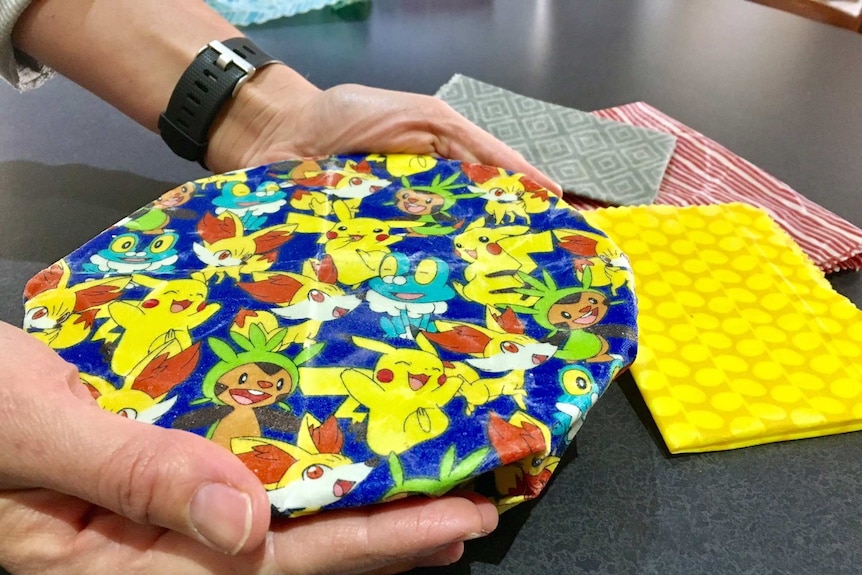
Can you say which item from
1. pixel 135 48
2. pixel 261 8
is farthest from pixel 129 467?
pixel 261 8

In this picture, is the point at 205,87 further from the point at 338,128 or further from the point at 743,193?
the point at 743,193

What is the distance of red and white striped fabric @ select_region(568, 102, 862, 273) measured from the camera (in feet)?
2.41

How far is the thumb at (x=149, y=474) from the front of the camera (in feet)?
1.12

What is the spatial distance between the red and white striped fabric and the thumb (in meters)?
0.60

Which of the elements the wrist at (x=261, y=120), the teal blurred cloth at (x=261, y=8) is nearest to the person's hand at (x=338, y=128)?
the wrist at (x=261, y=120)

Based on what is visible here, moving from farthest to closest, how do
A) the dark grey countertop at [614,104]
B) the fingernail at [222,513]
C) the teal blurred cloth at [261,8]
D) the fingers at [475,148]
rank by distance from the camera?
the teal blurred cloth at [261,8] → the fingers at [475,148] → the dark grey countertop at [614,104] → the fingernail at [222,513]

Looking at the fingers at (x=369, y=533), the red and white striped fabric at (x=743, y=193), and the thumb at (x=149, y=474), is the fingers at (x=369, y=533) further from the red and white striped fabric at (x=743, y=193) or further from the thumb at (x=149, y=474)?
the red and white striped fabric at (x=743, y=193)

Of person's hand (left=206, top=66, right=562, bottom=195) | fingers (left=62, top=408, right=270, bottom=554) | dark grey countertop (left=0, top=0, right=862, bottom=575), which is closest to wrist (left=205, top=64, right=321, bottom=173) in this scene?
person's hand (left=206, top=66, right=562, bottom=195)

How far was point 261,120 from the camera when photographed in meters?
0.81

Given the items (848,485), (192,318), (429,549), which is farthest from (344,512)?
(848,485)

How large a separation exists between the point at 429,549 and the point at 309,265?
0.83 ft

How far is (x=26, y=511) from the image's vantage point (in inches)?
15.6

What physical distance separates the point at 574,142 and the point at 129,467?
74cm

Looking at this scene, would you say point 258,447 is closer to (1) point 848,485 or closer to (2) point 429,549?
(2) point 429,549
